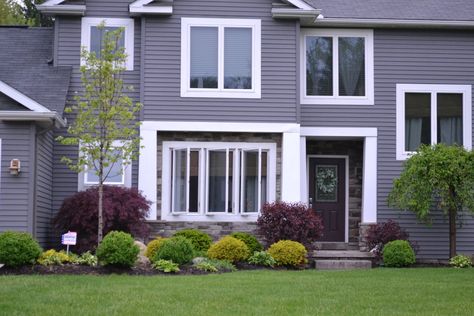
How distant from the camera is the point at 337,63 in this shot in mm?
19062

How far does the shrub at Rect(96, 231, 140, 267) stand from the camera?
13516mm

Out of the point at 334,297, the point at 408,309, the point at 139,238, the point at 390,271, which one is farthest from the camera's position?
the point at 139,238

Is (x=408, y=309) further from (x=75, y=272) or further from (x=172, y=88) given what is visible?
(x=172, y=88)

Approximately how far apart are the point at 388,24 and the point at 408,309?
32.3 ft

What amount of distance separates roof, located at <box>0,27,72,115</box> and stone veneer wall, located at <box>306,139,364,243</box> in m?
6.17

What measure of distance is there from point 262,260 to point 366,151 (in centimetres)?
450

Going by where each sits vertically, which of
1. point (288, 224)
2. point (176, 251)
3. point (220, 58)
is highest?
point (220, 58)

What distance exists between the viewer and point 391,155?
1888 cm

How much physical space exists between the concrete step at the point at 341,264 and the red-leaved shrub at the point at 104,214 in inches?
149

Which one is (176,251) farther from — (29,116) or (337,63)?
(337,63)

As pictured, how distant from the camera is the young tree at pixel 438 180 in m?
17.2

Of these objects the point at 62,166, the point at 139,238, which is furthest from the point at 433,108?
the point at 62,166

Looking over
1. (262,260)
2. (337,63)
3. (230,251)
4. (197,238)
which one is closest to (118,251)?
(230,251)

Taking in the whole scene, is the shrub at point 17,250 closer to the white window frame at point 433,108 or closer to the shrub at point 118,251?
the shrub at point 118,251
